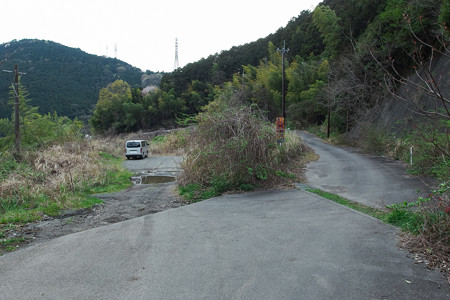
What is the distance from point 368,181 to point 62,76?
93.4m

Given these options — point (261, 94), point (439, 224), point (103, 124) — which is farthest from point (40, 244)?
point (103, 124)

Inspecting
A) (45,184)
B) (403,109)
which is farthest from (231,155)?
(403,109)

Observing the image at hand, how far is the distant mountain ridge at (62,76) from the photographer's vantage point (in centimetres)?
6931

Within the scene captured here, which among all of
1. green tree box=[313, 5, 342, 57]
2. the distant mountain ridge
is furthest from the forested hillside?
the distant mountain ridge

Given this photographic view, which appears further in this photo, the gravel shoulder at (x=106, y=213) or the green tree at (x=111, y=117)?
the green tree at (x=111, y=117)

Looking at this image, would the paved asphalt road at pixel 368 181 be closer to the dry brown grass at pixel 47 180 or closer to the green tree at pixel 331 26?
the dry brown grass at pixel 47 180

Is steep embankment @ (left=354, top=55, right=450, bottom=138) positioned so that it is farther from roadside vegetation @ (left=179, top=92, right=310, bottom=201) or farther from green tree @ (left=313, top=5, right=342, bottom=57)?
green tree @ (left=313, top=5, right=342, bottom=57)

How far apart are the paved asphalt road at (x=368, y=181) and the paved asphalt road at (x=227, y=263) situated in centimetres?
245

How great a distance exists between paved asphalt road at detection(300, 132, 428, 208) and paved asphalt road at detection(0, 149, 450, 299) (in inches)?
96.5

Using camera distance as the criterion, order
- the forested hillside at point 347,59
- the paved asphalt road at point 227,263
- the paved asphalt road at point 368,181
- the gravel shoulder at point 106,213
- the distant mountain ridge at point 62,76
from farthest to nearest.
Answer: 1. the distant mountain ridge at point 62,76
2. the forested hillside at point 347,59
3. the paved asphalt road at point 368,181
4. the gravel shoulder at point 106,213
5. the paved asphalt road at point 227,263

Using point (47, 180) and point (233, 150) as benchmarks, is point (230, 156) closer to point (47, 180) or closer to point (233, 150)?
point (233, 150)

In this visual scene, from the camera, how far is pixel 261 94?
3828 centimetres

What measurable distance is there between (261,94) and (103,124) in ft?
128

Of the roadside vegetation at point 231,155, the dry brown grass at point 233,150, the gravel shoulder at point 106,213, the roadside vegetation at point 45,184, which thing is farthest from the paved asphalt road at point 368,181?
the roadside vegetation at point 45,184
